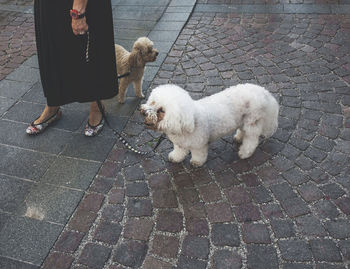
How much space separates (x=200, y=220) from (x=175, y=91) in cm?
130

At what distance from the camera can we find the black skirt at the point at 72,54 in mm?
3115

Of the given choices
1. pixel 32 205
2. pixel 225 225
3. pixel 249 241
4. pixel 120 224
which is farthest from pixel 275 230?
pixel 32 205

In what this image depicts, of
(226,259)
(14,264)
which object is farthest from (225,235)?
(14,264)

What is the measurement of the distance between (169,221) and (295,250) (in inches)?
47.0

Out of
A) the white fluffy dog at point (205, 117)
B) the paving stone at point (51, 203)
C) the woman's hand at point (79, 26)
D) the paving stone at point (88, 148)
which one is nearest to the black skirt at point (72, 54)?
the woman's hand at point (79, 26)

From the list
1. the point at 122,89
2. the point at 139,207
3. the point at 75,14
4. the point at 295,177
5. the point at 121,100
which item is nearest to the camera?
the point at 75,14

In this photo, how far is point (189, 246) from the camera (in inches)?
111

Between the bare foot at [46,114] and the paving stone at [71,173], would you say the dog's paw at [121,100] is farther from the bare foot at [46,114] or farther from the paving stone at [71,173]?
the paving stone at [71,173]

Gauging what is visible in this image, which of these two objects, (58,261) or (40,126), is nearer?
(58,261)

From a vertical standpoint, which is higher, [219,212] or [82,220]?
[219,212]

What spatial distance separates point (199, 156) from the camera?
343 centimetres

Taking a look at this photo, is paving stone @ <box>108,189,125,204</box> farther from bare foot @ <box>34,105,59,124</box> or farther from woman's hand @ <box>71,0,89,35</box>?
woman's hand @ <box>71,0,89,35</box>

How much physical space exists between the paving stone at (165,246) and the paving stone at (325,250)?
49.1 inches

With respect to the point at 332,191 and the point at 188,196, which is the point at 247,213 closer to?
the point at 188,196
